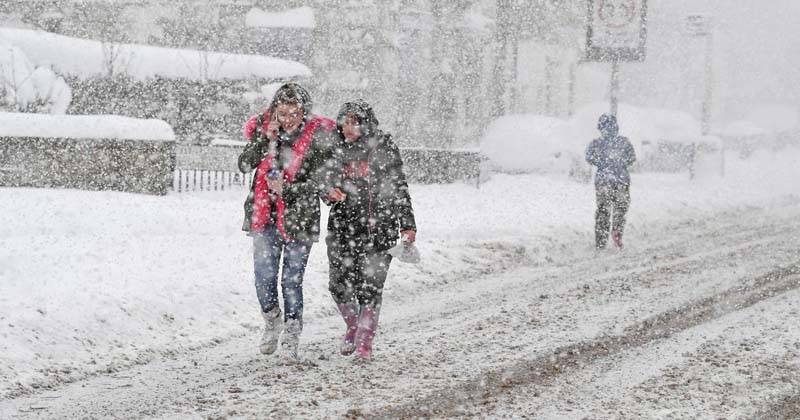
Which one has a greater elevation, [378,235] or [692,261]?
[378,235]

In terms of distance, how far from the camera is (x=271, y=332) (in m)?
5.95

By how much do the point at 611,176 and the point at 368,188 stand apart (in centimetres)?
704

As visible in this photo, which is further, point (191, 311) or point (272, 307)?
point (191, 311)

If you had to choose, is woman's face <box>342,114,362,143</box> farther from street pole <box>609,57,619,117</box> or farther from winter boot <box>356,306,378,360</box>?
street pole <box>609,57,619,117</box>

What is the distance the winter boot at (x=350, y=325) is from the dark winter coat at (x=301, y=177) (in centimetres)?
55

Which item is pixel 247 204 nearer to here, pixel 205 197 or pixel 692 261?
pixel 692 261

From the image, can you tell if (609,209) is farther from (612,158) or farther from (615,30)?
(615,30)

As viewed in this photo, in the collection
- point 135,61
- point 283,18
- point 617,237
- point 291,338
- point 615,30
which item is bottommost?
point 617,237

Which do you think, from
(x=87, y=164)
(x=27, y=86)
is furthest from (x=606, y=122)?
(x=27, y=86)

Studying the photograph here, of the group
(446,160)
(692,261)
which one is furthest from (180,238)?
(446,160)

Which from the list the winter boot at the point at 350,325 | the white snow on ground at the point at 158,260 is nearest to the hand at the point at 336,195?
the winter boot at the point at 350,325

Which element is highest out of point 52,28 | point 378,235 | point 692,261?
point 52,28

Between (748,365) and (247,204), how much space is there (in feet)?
10.6

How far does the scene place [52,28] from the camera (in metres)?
32.0
